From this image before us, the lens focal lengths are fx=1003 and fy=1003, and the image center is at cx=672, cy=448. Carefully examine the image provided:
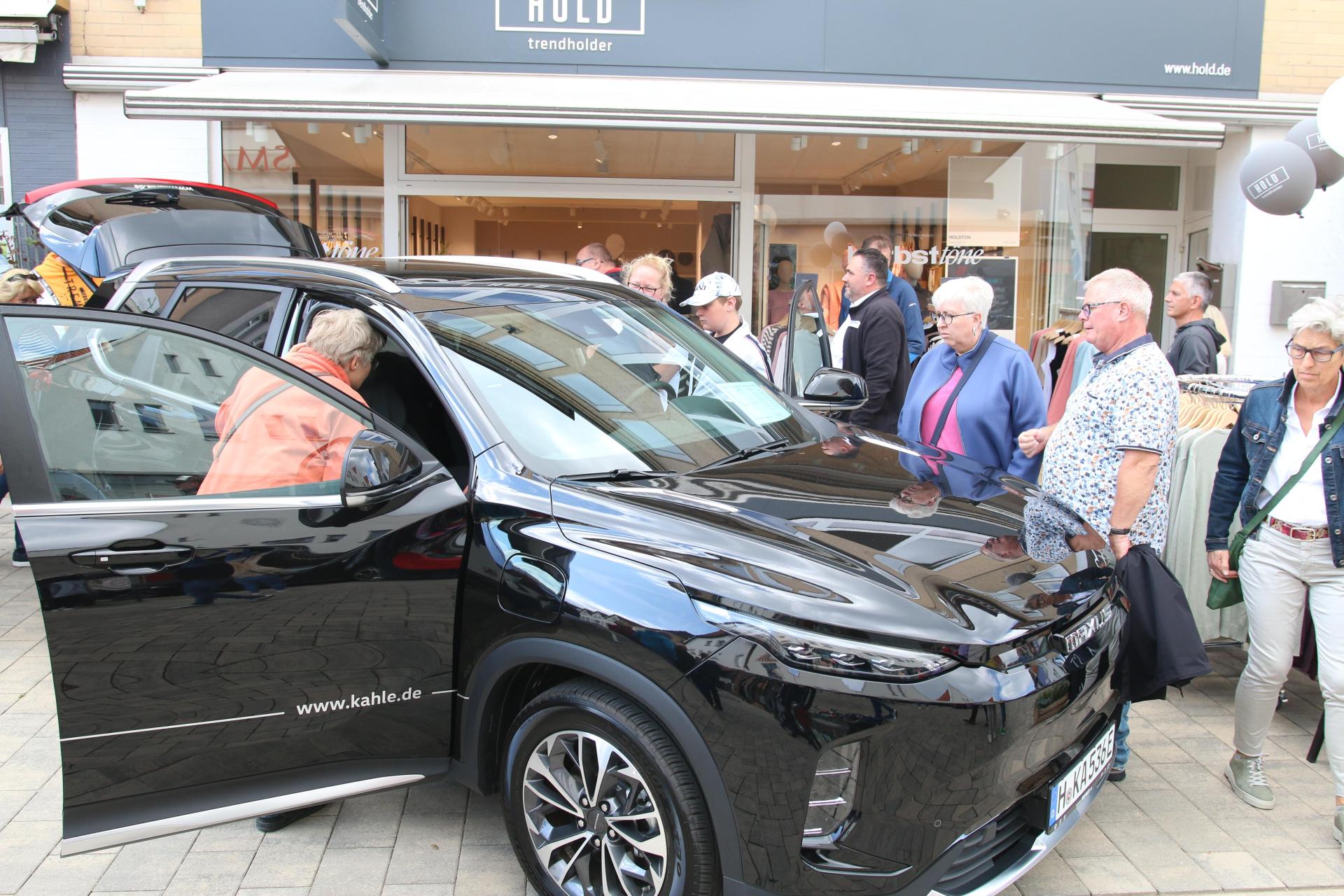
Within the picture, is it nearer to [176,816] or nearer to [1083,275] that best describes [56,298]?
[176,816]

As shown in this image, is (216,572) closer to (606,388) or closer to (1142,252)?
(606,388)

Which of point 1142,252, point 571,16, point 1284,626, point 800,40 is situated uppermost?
point 571,16

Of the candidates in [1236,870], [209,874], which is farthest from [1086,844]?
[209,874]

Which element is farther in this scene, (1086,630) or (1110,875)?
(1110,875)

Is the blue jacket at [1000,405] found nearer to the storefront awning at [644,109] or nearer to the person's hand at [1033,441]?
the person's hand at [1033,441]

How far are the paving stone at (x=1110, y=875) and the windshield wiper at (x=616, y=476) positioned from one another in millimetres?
Result: 1765

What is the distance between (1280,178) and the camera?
668cm

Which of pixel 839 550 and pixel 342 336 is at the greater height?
pixel 342 336

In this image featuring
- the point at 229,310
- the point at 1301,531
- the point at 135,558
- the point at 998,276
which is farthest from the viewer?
the point at 998,276

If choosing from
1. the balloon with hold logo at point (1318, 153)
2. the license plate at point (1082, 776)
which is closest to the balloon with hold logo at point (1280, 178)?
the balloon with hold logo at point (1318, 153)

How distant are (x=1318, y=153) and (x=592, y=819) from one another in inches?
273

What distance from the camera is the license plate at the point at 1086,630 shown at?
2598 millimetres

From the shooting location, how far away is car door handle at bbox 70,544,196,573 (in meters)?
2.65

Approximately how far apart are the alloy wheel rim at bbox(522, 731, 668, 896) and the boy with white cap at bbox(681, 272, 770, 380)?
3.00m
